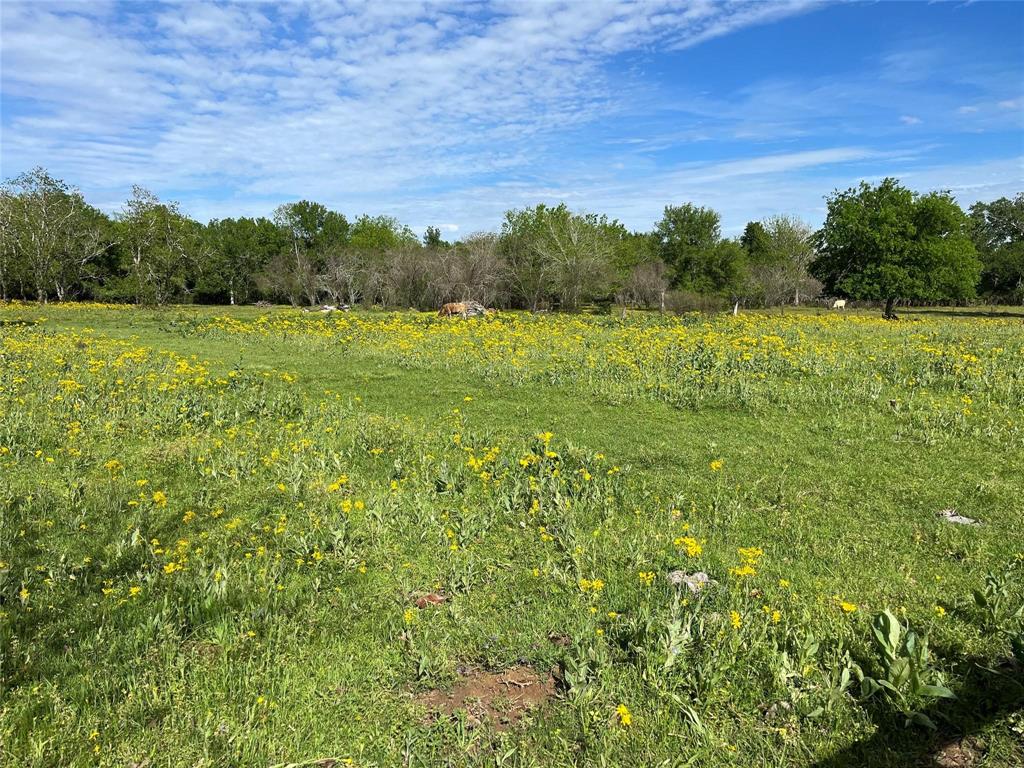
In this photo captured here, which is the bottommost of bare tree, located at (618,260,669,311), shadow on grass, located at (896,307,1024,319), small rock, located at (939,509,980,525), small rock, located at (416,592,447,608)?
small rock, located at (416,592,447,608)

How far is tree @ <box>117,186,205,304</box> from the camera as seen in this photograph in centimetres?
4753

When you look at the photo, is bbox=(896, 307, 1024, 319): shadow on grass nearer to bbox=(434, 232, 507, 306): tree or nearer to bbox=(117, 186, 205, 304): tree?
bbox=(434, 232, 507, 306): tree

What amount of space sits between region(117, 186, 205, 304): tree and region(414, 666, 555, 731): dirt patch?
54.3 metres

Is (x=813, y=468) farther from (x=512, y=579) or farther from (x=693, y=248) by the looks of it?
(x=693, y=248)

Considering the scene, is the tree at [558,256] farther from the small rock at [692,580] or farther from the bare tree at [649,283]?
the small rock at [692,580]

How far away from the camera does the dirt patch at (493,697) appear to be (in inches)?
159

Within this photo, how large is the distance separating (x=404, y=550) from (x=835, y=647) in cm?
412

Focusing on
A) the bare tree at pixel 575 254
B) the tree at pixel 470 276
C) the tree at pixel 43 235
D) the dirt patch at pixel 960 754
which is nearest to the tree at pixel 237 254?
the tree at pixel 43 235

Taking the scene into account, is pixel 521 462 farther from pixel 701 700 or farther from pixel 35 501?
pixel 35 501

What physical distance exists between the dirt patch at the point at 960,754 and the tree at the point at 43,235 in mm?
60469

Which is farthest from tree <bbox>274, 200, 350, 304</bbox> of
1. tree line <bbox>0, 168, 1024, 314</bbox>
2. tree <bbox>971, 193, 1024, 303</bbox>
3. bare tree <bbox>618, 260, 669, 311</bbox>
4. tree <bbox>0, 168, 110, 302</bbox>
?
tree <bbox>971, 193, 1024, 303</bbox>

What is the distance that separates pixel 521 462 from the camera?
8.12 m

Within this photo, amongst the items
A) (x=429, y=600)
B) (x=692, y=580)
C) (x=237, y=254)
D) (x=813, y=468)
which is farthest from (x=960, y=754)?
(x=237, y=254)

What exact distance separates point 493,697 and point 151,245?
55.6 meters
